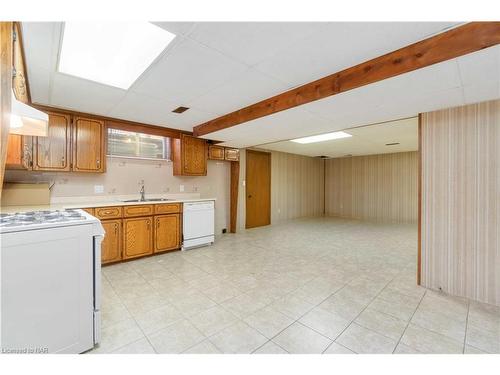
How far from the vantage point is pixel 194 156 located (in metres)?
4.40

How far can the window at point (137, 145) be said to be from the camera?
373 centimetres

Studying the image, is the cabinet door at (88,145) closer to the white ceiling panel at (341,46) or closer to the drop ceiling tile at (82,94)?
the drop ceiling tile at (82,94)

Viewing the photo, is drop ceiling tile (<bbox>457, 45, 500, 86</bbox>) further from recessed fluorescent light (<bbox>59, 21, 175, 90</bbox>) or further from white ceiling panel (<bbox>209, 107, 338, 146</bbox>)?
recessed fluorescent light (<bbox>59, 21, 175, 90</bbox>)

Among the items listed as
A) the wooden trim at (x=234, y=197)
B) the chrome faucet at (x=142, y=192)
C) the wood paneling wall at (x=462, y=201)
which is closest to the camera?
the wood paneling wall at (x=462, y=201)

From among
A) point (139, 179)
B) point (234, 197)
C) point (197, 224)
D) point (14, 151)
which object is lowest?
point (197, 224)

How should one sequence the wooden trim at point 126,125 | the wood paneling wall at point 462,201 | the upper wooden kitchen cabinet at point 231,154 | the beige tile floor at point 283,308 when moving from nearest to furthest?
the beige tile floor at point 283,308 → the wood paneling wall at point 462,201 → the wooden trim at point 126,125 → the upper wooden kitchen cabinet at point 231,154

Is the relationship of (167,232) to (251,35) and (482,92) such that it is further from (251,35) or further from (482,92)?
(482,92)

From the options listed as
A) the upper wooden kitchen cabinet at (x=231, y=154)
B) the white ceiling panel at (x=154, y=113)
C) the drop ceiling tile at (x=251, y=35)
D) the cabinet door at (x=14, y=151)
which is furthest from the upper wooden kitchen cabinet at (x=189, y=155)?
the drop ceiling tile at (x=251, y=35)

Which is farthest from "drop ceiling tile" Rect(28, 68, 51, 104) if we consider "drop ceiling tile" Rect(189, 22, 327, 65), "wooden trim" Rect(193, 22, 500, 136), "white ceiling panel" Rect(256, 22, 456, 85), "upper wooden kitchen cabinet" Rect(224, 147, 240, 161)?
"upper wooden kitchen cabinet" Rect(224, 147, 240, 161)

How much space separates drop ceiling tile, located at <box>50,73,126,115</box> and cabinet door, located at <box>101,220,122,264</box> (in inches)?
61.9

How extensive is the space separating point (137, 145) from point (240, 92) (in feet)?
8.17

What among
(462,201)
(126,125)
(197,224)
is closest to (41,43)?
(126,125)

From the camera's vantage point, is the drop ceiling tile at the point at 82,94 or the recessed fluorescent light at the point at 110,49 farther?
the drop ceiling tile at the point at 82,94

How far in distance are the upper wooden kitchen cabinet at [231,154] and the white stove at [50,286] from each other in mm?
3661
